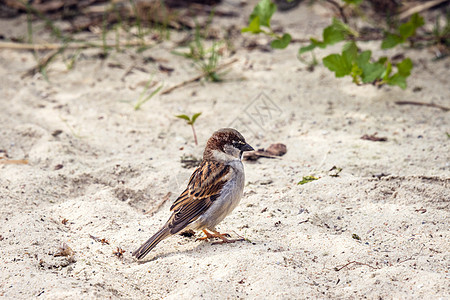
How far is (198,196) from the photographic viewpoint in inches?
148

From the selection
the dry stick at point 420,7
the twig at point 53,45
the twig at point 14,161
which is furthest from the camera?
the dry stick at point 420,7

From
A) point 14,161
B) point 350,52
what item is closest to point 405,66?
point 350,52

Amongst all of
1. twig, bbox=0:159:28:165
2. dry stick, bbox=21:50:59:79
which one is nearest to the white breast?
twig, bbox=0:159:28:165

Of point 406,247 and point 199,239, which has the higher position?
point 406,247

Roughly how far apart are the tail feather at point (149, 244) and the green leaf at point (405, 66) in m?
3.35

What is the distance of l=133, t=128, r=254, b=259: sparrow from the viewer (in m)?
3.54

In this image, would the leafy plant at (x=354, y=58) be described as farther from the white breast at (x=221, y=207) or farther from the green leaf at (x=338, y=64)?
the white breast at (x=221, y=207)

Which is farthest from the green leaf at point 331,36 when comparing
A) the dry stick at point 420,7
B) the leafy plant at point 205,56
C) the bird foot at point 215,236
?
the bird foot at point 215,236

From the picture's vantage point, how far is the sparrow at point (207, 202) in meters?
3.54

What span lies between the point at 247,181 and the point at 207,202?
86 centimetres

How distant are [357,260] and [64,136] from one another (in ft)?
11.2

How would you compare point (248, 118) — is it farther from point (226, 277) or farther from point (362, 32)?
point (226, 277)

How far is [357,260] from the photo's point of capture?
3.28 metres

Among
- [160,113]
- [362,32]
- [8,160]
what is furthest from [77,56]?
[362,32]
